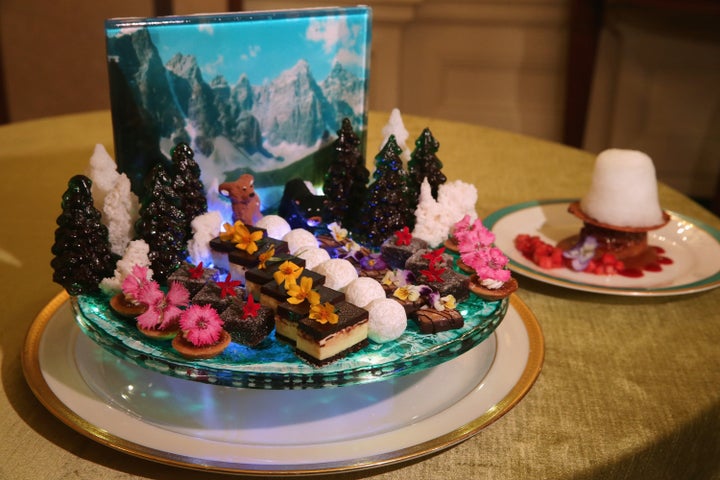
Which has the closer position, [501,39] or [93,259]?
[93,259]

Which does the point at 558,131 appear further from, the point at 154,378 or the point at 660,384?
the point at 154,378

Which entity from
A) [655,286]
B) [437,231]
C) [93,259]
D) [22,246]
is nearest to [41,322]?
[93,259]

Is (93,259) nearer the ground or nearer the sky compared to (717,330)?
nearer the sky

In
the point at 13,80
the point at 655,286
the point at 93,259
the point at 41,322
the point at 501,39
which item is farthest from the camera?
the point at 13,80

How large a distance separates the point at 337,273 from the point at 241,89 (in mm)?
384

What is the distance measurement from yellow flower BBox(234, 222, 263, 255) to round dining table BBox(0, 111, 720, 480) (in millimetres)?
274

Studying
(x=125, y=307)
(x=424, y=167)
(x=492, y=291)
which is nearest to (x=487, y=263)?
(x=492, y=291)

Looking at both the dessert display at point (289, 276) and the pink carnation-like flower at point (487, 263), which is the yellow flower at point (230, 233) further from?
the pink carnation-like flower at point (487, 263)

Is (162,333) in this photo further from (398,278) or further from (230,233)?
(398,278)

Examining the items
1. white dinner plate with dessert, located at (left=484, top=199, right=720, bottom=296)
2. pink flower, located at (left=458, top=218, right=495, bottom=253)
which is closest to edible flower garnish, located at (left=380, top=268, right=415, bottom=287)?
pink flower, located at (left=458, top=218, right=495, bottom=253)

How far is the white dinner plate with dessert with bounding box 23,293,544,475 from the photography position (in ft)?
2.78

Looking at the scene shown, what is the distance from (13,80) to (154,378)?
3.34 m

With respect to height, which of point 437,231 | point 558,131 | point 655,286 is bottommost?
point 558,131

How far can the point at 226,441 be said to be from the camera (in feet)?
2.86
